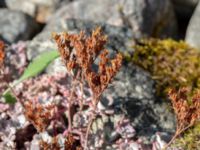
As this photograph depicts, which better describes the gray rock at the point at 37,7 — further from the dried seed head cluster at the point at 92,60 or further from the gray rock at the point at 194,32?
the dried seed head cluster at the point at 92,60

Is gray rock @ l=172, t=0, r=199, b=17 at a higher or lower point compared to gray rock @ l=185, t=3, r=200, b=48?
higher

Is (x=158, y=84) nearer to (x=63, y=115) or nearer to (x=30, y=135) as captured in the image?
(x=63, y=115)

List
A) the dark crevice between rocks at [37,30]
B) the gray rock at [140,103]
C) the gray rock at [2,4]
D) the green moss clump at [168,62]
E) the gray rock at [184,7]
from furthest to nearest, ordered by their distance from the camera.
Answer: the gray rock at [2,4] → the gray rock at [184,7] → the dark crevice between rocks at [37,30] → the green moss clump at [168,62] → the gray rock at [140,103]

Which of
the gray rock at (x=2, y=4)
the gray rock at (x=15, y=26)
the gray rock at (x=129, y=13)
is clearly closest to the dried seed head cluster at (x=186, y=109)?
the gray rock at (x=129, y=13)

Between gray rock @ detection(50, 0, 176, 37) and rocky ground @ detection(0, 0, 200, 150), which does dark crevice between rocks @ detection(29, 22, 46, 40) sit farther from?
gray rock @ detection(50, 0, 176, 37)

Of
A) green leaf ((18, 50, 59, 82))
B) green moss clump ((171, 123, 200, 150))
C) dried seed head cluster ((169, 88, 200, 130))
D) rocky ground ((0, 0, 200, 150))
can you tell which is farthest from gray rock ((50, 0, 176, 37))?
dried seed head cluster ((169, 88, 200, 130))

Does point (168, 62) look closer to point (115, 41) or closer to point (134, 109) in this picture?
point (115, 41)

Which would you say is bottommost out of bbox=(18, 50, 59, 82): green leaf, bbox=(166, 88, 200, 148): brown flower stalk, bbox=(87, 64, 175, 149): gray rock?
bbox=(87, 64, 175, 149): gray rock
